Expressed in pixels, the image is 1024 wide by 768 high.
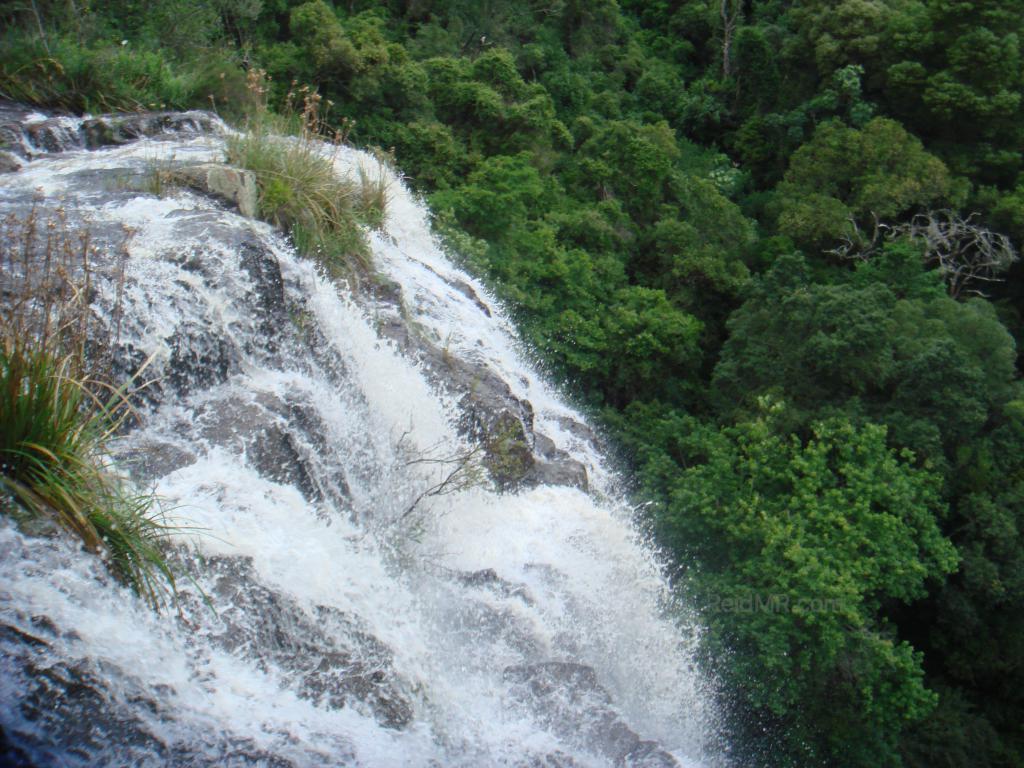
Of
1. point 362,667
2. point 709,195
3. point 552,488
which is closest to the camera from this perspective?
point 362,667

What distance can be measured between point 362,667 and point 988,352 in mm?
9371

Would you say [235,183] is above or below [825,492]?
above

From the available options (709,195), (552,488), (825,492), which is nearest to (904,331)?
(825,492)

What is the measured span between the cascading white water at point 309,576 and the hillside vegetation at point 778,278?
4.30 feet

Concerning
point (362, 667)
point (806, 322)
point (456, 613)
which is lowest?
point (806, 322)

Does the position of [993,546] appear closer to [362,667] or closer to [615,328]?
[615,328]

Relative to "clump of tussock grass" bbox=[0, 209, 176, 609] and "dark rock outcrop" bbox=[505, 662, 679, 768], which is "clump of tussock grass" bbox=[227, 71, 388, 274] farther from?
"dark rock outcrop" bbox=[505, 662, 679, 768]

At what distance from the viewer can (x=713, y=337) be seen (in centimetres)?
1308

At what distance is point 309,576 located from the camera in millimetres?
4398

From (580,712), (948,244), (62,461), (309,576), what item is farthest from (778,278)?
(62,461)

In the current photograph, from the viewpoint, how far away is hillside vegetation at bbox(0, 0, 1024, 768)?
802 cm

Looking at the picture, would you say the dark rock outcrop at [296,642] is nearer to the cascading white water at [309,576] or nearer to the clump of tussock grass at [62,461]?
the cascading white water at [309,576]

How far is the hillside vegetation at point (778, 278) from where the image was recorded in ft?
26.3

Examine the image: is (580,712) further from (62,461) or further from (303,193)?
(303,193)
